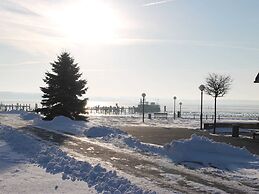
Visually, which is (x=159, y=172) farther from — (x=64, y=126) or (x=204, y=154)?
(x=64, y=126)

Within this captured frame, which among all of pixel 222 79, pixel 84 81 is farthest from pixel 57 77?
pixel 222 79

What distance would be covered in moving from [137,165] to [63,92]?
74.7 feet

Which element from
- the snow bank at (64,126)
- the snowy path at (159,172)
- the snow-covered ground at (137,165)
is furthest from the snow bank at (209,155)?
the snow bank at (64,126)

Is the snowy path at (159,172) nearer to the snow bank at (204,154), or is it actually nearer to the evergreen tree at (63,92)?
the snow bank at (204,154)

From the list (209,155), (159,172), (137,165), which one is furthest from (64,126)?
(159,172)

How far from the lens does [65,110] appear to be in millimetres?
35594

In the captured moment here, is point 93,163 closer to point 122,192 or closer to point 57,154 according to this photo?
point 57,154

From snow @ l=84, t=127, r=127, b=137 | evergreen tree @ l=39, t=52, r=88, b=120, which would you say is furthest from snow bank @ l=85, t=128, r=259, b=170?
evergreen tree @ l=39, t=52, r=88, b=120

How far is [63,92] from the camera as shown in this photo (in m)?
35.5

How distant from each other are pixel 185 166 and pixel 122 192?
4508 millimetres

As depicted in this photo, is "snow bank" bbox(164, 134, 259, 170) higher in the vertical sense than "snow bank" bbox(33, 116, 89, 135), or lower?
lower

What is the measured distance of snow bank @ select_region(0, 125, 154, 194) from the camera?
10.2m

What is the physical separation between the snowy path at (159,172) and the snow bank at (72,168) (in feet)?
2.24

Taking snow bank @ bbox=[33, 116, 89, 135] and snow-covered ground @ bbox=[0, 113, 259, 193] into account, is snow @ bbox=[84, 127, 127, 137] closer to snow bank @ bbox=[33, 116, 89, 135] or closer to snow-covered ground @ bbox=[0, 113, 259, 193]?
snow bank @ bbox=[33, 116, 89, 135]
